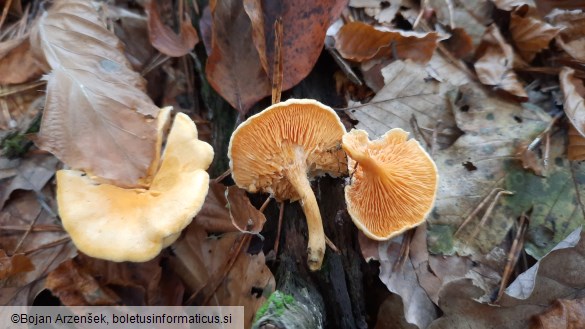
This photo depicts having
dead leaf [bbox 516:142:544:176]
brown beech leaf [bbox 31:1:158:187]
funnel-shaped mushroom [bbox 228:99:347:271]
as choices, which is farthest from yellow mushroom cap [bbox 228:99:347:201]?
dead leaf [bbox 516:142:544:176]

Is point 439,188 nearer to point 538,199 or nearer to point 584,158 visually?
point 538,199

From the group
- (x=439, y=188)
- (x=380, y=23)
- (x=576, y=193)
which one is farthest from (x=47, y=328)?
Answer: (x=576, y=193)

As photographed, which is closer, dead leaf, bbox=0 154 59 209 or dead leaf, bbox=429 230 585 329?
dead leaf, bbox=429 230 585 329

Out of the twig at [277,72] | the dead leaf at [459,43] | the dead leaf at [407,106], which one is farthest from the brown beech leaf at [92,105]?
the dead leaf at [459,43]

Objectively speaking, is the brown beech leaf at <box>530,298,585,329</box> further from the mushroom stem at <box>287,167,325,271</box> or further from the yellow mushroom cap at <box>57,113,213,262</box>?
the yellow mushroom cap at <box>57,113,213,262</box>

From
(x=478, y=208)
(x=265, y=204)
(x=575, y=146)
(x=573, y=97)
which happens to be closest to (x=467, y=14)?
(x=573, y=97)

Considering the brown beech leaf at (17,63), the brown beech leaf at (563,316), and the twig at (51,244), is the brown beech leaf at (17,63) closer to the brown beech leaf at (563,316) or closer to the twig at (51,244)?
the twig at (51,244)

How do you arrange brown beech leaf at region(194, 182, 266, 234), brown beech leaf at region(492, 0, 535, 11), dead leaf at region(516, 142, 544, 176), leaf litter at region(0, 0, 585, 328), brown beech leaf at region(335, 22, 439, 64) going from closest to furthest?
leaf litter at region(0, 0, 585, 328), brown beech leaf at region(194, 182, 266, 234), dead leaf at region(516, 142, 544, 176), brown beech leaf at region(335, 22, 439, 64), brown beech leaf at region(492, 0, 535, 11)
